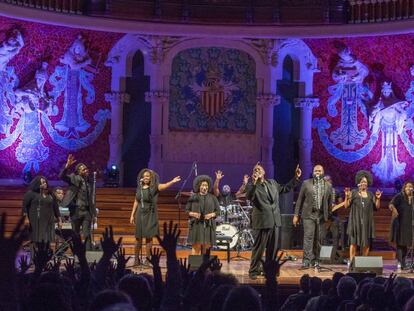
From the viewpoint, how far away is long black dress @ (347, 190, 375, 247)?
37.9 ft

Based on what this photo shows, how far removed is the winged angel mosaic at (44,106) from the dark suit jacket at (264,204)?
9.44 metres

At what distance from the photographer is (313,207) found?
11.6 m

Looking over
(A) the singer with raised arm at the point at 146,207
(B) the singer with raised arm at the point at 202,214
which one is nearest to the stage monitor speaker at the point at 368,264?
(B) the singer with raised arm at the point at 202,214

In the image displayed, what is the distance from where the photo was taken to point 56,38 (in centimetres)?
1902

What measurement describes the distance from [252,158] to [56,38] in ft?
18.8

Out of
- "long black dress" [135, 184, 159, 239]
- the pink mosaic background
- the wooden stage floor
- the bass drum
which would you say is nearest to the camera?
the wooden stage floor

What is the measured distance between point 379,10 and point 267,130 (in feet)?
13.2

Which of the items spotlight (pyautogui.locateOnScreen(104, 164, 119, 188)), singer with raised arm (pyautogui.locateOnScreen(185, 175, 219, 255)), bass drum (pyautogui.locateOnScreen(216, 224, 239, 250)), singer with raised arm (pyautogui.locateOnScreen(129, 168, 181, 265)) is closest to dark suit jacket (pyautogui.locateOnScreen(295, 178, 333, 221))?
singer with raised arm (pyautogui.locateOnScreen(185, 175, 219, 255))

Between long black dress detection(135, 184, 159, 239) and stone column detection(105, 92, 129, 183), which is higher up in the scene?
stone column detection(105, 92, 129, 183)

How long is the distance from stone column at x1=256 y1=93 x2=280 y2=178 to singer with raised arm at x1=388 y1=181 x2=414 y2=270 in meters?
7.43

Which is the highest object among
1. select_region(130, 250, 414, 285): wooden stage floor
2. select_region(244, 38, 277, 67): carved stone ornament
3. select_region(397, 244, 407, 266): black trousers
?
select_region(244, 38, 277, 67): carved stone ornament

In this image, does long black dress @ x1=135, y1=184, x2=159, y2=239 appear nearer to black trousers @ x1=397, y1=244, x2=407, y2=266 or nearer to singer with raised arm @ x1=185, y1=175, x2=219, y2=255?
singer with raised arm @ x1=185, y1=175, x2=219, y2=255

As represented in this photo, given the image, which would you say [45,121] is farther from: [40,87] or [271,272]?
[271,272]

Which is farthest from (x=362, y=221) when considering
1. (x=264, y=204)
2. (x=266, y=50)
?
(x=266, y=50)
